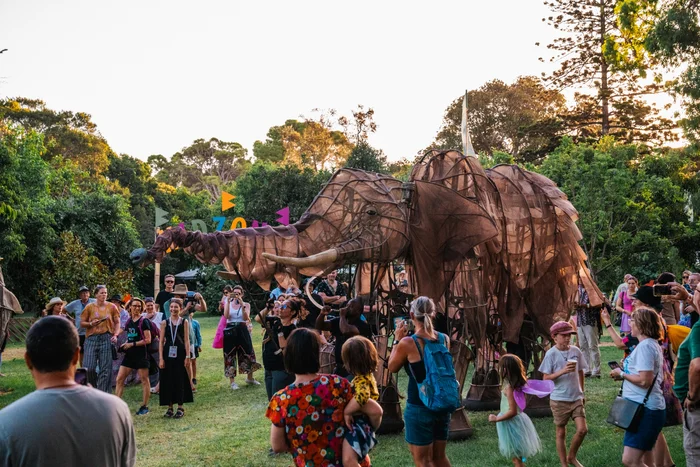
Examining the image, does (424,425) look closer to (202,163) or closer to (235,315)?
(235,315)

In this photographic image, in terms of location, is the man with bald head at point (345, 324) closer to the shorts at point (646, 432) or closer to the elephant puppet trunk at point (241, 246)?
the elephant puppet trunk at point (241, 246)

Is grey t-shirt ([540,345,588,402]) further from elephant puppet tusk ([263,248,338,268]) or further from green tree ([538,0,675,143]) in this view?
green tree ([538,0,675,143])

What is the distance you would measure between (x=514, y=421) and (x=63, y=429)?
477 centimetres

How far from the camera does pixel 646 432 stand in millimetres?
5648

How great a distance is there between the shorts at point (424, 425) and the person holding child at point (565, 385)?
1.74 meters

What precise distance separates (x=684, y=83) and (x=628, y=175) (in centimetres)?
696

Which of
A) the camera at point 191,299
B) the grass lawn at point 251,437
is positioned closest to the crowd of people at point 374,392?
the grass lawn at point 251,437

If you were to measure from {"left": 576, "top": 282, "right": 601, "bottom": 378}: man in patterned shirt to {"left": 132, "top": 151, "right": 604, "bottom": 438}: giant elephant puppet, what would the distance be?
2418 millimetres

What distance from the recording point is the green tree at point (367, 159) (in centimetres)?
3631

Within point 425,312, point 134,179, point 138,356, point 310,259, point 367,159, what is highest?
point 134,179

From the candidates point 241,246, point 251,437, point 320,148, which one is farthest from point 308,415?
point 320,148

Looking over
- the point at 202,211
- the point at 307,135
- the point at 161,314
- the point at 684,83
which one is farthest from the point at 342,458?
the point at 307,135

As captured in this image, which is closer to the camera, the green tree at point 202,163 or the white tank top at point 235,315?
the white tank top at point 235,315

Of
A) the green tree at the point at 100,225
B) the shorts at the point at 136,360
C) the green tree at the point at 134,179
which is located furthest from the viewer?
the green tree at the point at 134,179
